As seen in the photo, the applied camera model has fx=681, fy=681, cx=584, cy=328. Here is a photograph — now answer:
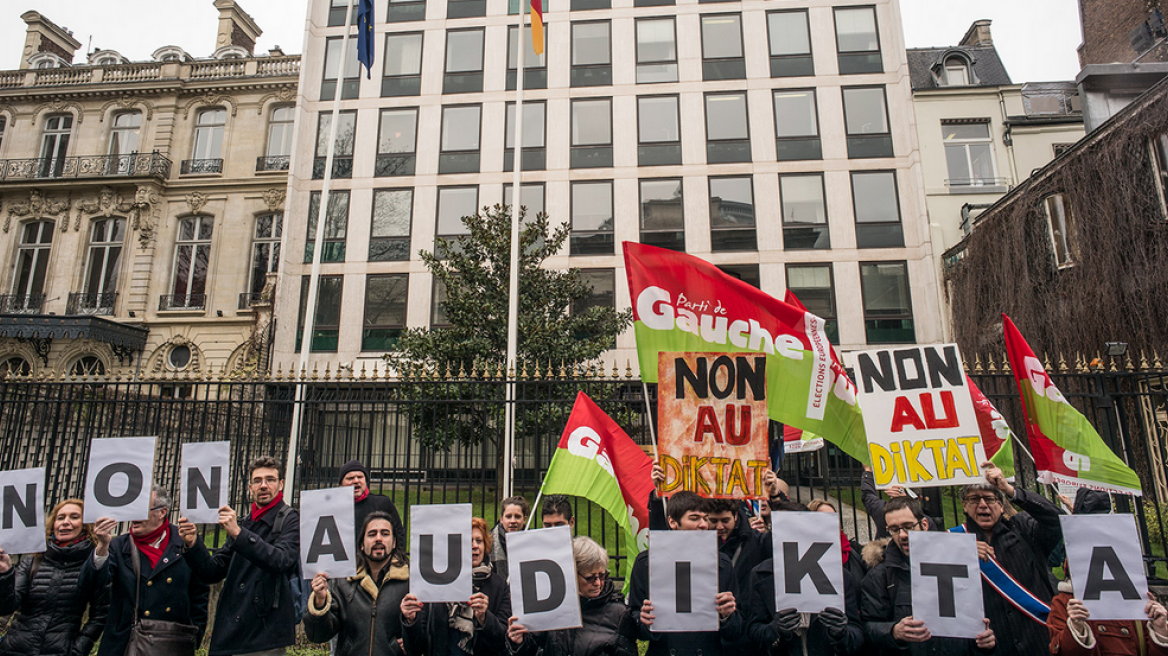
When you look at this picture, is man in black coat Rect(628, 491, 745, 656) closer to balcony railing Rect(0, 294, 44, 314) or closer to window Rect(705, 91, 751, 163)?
window Rect(705, 91, 751, 163)

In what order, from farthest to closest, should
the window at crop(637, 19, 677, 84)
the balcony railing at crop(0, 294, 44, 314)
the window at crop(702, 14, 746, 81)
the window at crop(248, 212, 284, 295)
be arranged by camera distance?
the balcony railing at crop(0, 294, 44, 314) < the window at crop(248, 212, 284, 295) < the window at crop(637, 19, 677, 84) < the window at crop(702, 14, 746, 81)

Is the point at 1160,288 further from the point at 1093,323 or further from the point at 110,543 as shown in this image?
the point at 110,543

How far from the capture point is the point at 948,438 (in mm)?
5531

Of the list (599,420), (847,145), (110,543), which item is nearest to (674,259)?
(599,420)

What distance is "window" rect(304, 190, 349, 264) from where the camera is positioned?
23234 mm

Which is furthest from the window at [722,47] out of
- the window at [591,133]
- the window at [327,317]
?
the window at [327,317]

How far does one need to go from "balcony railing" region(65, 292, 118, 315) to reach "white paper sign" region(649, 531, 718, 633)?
28.2m

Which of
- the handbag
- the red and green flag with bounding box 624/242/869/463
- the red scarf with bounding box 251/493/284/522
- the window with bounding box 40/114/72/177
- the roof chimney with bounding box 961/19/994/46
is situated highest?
the roof chimney with bounding box 961/19/994/46

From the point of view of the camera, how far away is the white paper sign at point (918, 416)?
17.9 ft

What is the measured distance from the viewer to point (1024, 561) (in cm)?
474

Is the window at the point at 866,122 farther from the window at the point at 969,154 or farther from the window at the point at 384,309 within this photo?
the window at the point at 384,309

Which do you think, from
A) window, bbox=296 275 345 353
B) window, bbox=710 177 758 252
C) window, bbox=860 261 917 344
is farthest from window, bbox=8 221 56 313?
window, bbox=860 261 917 344

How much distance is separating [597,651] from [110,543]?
364 centimetres

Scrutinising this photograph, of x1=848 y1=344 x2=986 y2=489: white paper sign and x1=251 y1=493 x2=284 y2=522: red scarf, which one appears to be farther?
x1=848 y1=344 x2=986 y2=489: white paper sign
